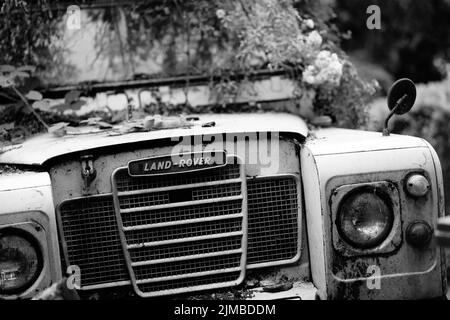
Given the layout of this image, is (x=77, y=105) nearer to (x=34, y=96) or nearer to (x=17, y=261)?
(x=34, y=96)

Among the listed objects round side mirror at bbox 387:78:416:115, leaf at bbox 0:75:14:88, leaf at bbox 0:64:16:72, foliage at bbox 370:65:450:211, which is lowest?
foliage at bbox 370:65:450:211

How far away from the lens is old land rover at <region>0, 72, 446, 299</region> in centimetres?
304

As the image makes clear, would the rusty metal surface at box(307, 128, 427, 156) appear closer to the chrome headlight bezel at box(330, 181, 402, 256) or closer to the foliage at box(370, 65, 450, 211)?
the chrome headlight bezel at box(330, 181, 402, 256)

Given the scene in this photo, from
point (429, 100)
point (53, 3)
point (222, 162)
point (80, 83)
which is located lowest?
point (429, 100)

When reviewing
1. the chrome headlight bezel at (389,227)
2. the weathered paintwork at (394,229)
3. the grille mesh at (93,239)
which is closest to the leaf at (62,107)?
the grille mesh at (93,239)

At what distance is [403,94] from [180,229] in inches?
49.6

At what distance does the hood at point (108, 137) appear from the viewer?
3053mm

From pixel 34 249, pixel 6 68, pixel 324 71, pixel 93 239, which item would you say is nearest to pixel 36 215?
pixel 34 249

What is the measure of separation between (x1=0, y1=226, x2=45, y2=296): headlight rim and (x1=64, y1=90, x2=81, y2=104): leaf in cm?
125

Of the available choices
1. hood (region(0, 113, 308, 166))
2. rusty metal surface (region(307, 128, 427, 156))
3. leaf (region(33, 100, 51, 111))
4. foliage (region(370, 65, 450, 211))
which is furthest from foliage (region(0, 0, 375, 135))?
foliage (region(370, 65, 450, 211))

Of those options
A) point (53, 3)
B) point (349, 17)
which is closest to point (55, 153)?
point (53, 3)
